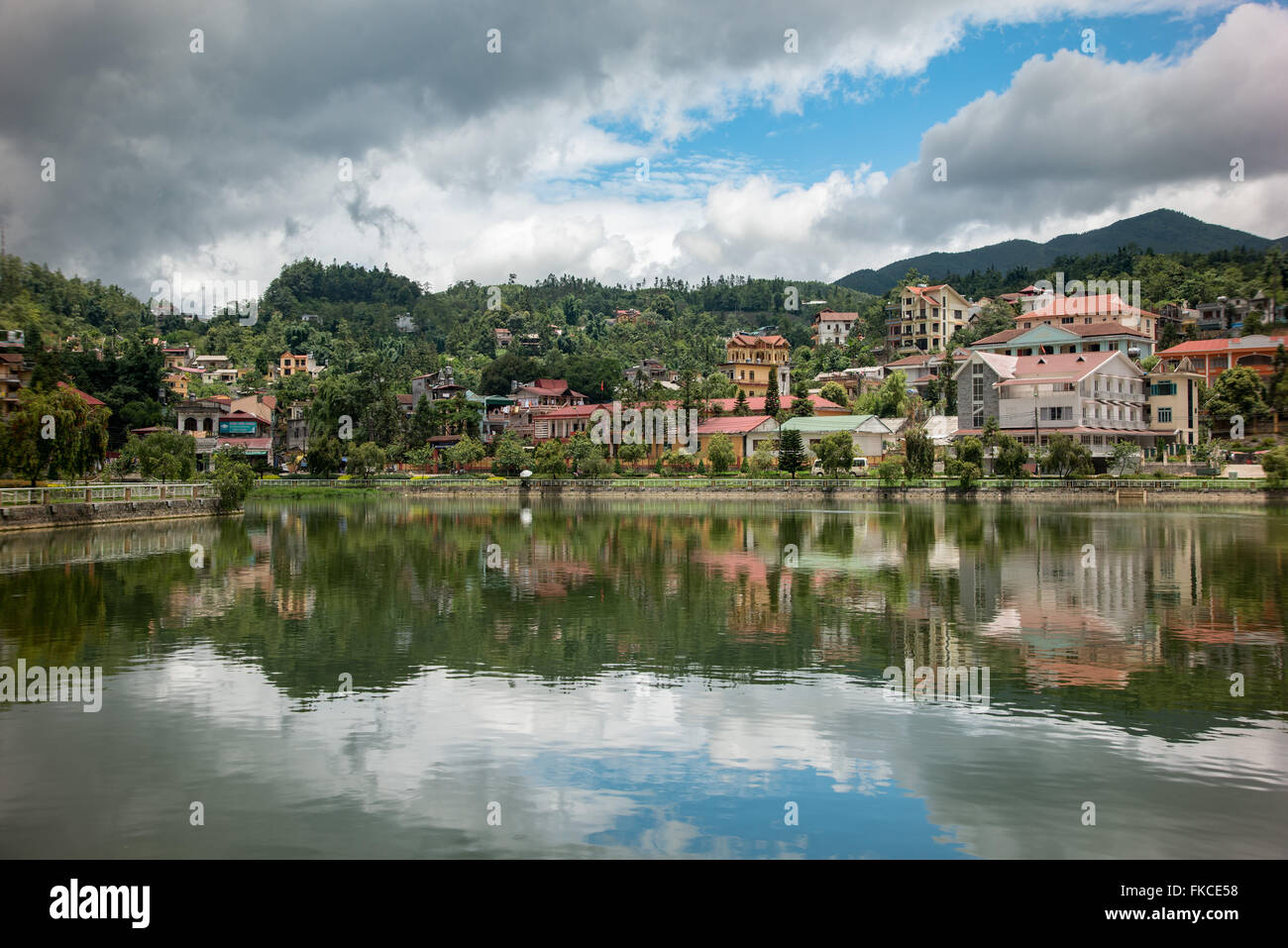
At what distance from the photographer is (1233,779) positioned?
28.8ft

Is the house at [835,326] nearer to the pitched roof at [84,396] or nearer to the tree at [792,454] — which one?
the tree at [792,454]

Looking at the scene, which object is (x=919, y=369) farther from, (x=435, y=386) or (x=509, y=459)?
(x=435, y=386)

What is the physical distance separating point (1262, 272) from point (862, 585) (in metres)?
85.0

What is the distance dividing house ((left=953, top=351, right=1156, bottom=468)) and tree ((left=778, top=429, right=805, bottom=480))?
1105 centimetres

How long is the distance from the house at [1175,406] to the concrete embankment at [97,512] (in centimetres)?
5746

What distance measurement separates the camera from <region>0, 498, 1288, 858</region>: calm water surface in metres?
7.83

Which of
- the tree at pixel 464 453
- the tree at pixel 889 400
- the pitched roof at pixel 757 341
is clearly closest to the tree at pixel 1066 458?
the tree at pixel 889 400

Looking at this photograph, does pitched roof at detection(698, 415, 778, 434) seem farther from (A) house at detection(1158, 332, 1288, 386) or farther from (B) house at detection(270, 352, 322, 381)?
(B) house at detection(270, 352, 322, 381)

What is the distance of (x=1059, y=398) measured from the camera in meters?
61.0

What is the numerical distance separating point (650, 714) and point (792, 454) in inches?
2152

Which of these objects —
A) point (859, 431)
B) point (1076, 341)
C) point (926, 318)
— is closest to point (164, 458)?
point (859, 431)

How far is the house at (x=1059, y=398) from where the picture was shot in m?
60.5

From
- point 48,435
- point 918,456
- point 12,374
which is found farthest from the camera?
point 12,374
